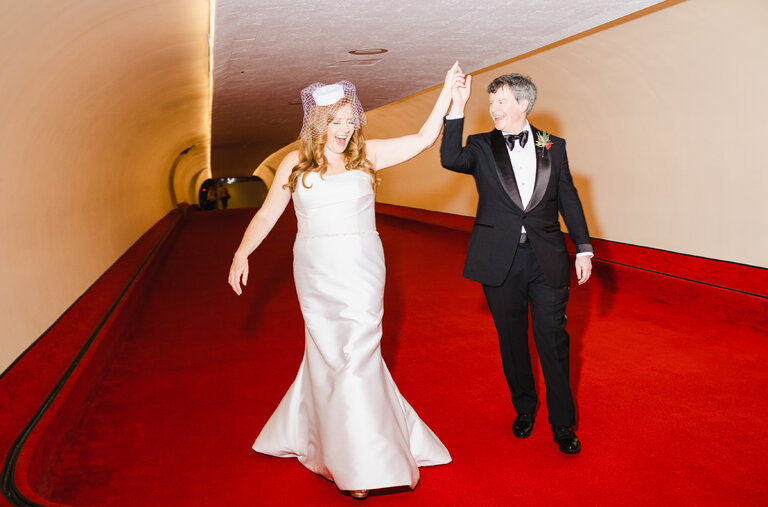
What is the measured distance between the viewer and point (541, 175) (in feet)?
11.8

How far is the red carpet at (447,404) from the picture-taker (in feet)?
10.7

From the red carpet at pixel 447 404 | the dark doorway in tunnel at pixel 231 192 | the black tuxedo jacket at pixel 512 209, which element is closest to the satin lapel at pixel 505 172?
the black tuxedo jacket at pixel 512 209

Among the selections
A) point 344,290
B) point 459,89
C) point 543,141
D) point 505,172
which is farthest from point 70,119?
point 543,141

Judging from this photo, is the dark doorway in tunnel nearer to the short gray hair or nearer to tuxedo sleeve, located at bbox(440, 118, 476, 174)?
tuxedo sleeve, located at bbox(440, 118, 476, 174)

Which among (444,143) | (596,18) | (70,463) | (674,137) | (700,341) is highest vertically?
(596,18)

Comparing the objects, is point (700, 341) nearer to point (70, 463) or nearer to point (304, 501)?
point (304, 501)

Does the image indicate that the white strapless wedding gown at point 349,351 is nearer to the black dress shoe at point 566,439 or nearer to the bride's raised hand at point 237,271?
the bride's raised hand at point 237,271

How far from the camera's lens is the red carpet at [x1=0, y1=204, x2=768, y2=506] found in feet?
10.7

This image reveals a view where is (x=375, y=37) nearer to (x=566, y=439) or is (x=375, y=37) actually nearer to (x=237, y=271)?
(x=237, y=271)

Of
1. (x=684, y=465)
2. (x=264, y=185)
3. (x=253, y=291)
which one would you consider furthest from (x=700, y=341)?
(x=264, y=185)

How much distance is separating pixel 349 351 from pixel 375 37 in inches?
188

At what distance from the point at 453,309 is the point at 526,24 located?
3.04m

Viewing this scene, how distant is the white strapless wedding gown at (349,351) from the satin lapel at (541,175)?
89cm

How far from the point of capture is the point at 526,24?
6.70 meters
